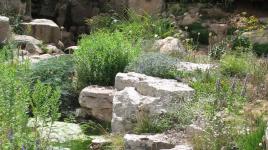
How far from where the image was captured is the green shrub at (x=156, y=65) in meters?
7.70

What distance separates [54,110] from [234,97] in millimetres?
2251

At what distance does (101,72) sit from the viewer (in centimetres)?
829

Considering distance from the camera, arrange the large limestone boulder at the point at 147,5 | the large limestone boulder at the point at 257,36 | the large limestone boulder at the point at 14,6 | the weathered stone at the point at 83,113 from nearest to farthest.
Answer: the weathered stone at the point at 83,113, the large limestone boulder at the point at 257,36, the large limestone boulder at the point at 14,6, the large limestone boulder at the point at 147,5

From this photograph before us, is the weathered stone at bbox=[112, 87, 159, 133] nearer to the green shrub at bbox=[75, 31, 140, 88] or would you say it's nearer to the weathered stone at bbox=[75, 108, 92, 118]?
the weathered stone at bbox=[75, 108, 92, 118]

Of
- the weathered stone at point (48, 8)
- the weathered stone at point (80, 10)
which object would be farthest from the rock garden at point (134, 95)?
the weathered stone at point (48, 8)

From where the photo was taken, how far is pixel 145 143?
20.1ft

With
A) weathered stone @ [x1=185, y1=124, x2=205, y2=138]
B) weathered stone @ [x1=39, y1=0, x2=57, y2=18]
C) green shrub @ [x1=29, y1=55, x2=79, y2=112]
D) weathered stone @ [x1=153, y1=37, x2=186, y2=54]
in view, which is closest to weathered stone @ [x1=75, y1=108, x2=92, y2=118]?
green shrub @ [x1=29, y1=55, x2=79, y2=112]

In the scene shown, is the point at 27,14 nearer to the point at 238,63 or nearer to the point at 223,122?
the point at 238,63

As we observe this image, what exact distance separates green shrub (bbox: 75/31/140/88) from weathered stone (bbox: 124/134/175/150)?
2269mm

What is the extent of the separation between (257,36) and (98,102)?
236 inches

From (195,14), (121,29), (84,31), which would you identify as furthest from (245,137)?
(84,31)

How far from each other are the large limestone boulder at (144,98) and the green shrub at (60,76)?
1.17 metres

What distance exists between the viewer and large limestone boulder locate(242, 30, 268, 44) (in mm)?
12531

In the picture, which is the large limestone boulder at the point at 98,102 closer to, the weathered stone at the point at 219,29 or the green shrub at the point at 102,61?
the green shrub at the point at 102,61
